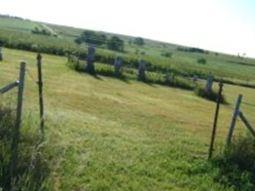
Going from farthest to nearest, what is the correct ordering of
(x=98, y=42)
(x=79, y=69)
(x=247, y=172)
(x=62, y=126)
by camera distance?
(x=98, y=42) < (x=79, y=69) < (x=62, y=126) < (x=247, y=172)

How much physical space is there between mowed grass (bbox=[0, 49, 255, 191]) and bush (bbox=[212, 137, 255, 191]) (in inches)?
11.8

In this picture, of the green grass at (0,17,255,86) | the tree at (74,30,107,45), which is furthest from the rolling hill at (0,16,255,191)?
the tree at (74,30,107,45)

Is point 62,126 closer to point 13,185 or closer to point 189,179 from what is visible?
point 189,179

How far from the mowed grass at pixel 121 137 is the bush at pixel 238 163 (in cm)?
30

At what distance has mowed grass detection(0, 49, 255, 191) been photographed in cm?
841

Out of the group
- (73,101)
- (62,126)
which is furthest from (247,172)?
(73,101)

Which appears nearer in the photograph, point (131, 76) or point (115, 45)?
point (131, 76)

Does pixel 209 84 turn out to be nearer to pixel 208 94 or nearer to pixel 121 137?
pixel 208 94

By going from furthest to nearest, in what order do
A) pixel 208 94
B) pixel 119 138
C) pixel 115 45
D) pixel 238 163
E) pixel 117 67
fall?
1. pixel 115 45
2. pixel 117 67
3. pixel 208 94
4. pixel 119 138
5. pixel 238 163

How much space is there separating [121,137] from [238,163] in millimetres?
2849

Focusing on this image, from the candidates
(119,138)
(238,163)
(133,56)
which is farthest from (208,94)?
(133,56)

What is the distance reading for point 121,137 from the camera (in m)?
11.6

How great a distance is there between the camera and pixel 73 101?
53.5ft

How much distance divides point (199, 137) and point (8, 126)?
703 centimetres
